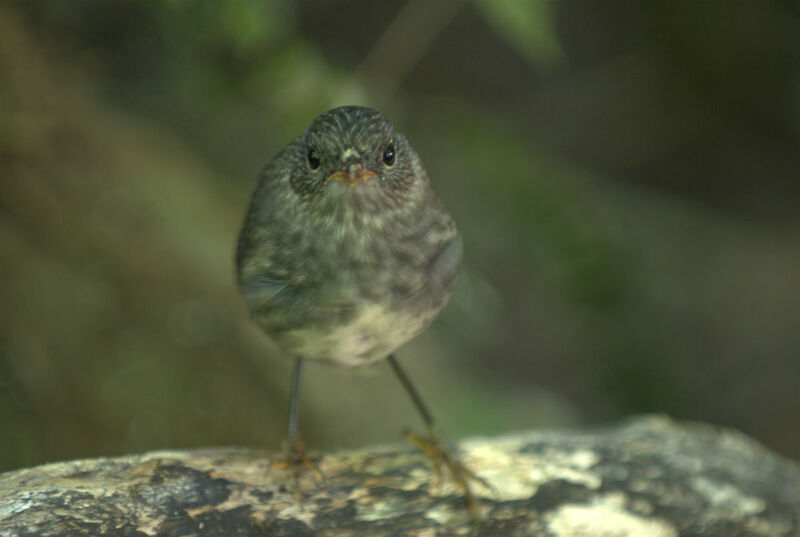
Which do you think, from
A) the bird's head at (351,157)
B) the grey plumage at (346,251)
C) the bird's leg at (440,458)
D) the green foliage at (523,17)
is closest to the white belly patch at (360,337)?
the grey plumage at (346,251)

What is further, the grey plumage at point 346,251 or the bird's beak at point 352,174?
the grey plumage at point 346,251

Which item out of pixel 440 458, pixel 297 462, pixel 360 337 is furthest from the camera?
pixel 440 458

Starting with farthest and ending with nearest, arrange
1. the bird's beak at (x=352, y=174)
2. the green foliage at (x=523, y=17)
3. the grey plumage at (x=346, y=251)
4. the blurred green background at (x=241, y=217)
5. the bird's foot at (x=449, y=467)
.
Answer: the blurred green background at (x=241, y=217) < the green foliage at (x=523, y=17) < the bird's foot at (x=449, y=467) < the grey plumage at (x=346, y=251) < the bird's beak at (x=352, y=174)

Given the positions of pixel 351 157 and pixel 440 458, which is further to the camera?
pixel 440 458

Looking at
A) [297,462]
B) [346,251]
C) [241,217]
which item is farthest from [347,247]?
[241,217]

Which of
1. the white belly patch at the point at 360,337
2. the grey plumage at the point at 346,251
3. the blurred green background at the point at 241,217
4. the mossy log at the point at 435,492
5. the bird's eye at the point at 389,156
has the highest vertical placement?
the blurred green background at the point at 241,217

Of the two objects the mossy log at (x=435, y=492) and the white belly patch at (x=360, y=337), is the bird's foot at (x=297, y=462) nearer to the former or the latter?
the mossy log at (x=435, y=492)

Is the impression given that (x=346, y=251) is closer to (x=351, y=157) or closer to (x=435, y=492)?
(x=351, y=157)
